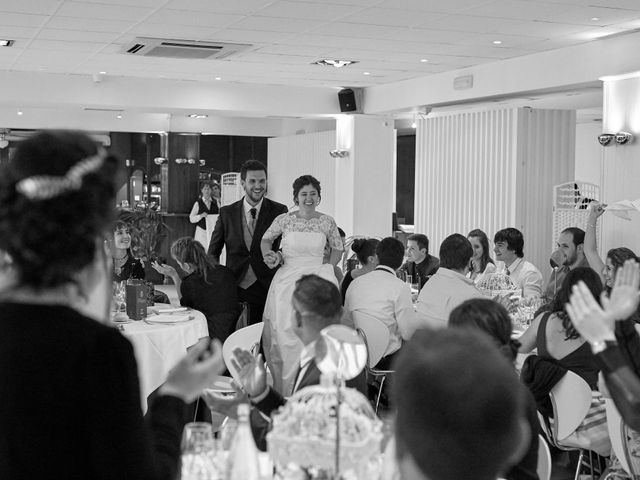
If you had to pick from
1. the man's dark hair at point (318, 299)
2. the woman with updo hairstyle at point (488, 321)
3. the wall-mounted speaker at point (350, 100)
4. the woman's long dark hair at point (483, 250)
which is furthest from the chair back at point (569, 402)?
the wall-mounted speaker at point (350, 100)

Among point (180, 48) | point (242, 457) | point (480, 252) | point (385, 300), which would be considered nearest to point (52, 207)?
point (242, 457)

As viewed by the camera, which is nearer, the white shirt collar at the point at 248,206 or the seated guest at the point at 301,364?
the seated guest at the point at 301,364

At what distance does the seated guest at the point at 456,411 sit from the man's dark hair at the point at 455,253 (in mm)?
4258

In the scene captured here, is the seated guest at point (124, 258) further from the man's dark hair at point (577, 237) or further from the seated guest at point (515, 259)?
the man's dark hair at point (577, 237)

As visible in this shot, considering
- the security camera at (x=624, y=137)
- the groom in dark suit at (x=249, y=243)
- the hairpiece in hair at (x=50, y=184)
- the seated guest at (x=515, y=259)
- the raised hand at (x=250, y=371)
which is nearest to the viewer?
the hairpiece in hair at (x=50, y=184)

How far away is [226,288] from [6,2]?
2.97 meters

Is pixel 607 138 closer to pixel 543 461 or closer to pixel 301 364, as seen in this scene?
pixel 543 461

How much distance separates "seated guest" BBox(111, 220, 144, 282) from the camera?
6.26m

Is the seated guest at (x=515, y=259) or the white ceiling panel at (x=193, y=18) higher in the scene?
the white ceiling panel at (x=193, y=18)

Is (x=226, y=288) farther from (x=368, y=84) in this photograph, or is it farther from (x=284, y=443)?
(x=368, y=84)

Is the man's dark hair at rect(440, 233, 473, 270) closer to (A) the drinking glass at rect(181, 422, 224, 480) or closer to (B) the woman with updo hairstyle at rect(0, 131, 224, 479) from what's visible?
(A) the drinking glass at rect(181, 422, 224, 480)

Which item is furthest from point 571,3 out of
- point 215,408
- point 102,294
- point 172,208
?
point 172,208

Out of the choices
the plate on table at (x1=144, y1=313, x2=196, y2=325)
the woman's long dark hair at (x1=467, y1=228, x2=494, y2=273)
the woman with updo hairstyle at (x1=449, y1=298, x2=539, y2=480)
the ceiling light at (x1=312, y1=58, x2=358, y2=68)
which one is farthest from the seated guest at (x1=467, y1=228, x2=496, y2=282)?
the woman with updo hairstyle at (x1=449, y1=298, x2=539, y2=480)

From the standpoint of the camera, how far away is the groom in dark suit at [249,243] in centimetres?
706
